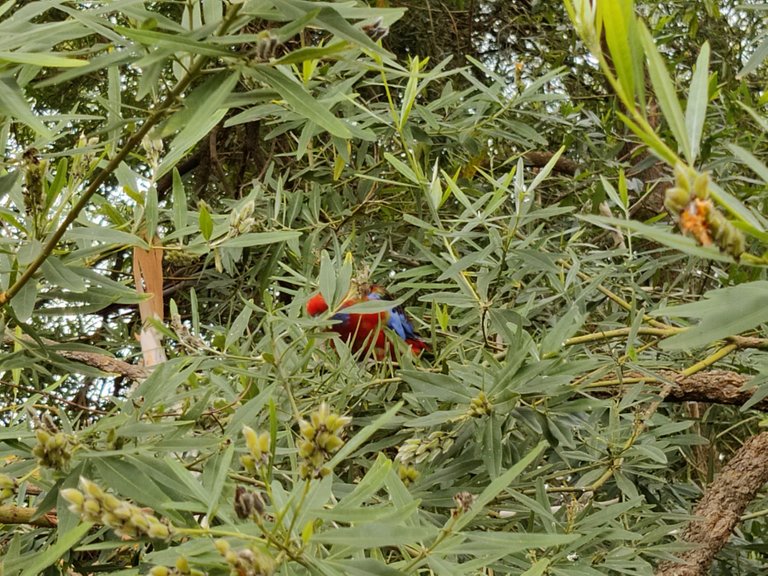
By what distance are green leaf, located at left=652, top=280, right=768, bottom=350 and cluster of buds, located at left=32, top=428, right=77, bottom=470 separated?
399 millimetres

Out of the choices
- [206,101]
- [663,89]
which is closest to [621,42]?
[663,89]

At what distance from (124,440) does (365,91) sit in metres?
1.84

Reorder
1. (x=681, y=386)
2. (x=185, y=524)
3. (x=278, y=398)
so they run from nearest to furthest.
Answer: (x=185, y=524) < (x=278, y=398) < (x=681, y=386)

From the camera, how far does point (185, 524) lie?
64 centimetres

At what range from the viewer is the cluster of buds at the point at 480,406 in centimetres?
93

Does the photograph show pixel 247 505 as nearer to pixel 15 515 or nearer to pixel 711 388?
pixel 15 515

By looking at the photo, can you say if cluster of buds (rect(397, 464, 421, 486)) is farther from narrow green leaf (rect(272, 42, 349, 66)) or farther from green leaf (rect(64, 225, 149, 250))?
narrow green leaf (rect(272, 42, 349, 66))

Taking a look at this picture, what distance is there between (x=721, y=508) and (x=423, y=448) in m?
0.62

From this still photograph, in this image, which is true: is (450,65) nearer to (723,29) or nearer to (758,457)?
(723,29)

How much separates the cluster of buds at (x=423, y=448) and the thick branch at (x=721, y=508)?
478 mm

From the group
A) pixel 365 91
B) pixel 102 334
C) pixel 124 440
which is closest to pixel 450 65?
pixel 365 91

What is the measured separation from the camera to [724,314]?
458 millimetres

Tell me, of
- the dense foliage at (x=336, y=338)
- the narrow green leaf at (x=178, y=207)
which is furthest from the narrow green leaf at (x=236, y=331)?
the narrow green leaf at (x=178, y=207)

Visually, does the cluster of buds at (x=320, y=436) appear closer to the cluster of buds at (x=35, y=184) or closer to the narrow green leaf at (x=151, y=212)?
the cluster of buds at (x=35, y=184)
